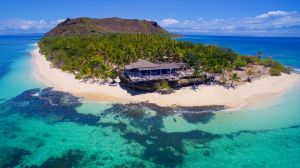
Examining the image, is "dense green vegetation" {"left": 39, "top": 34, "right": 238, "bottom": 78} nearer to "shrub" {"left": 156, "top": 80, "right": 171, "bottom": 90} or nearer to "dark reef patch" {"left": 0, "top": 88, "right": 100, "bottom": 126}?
"shrub" {"left": 156, "top": 80, "right": 171, "bottom": 90}

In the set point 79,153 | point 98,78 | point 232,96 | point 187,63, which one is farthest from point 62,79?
point 232,96

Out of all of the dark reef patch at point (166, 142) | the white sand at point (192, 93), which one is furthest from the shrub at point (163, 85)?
the dark reef patch at point (166, 142)

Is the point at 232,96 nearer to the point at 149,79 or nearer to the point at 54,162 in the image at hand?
the point at 149,79

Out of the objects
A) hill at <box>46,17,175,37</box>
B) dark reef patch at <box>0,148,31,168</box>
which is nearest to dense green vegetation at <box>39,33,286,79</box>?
dark reef patch at <box>0,148,31,168</box>

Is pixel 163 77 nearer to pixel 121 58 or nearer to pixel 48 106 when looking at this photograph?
pixel 121 58

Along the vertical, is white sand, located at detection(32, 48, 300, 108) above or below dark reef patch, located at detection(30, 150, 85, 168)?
above

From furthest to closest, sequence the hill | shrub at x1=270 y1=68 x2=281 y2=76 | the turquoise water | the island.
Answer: the hill, shrub at x1=270 y1=68 x2=281 y2=76, the island, the turquoise water

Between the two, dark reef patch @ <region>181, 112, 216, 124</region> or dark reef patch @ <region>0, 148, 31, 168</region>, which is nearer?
dark reef patch @ <region>0, 148, 31, 168</region>
